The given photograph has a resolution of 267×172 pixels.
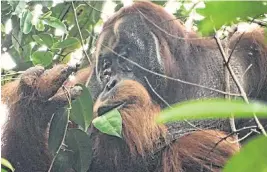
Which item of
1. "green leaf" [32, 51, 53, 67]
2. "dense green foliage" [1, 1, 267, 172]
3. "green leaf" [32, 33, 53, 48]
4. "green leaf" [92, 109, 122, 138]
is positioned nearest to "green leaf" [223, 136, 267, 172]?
"dense green foliage" [1, 1, 267, 172]

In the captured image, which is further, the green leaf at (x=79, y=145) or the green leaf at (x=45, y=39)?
the green leaf at (x=45, y=39)

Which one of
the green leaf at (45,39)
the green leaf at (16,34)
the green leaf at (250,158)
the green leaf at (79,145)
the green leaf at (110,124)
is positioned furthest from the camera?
the green leaf at (16,34)

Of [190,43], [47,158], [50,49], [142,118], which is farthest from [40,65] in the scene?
[190,43]

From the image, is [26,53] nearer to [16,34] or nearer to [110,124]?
[16,34]

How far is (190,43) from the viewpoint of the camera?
7.14ft

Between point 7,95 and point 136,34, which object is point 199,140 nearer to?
point 136,34

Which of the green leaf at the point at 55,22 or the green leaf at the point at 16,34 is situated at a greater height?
the green leaf at the point at 55,22

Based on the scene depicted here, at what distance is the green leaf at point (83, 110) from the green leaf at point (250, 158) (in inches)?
56.1

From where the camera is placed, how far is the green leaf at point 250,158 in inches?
8.3

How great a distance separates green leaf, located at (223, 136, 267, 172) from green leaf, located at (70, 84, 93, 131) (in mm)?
1425

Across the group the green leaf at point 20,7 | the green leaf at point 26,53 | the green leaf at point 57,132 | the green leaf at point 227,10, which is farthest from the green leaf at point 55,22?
the green leaf at point 227,10

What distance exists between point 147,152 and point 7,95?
663mm

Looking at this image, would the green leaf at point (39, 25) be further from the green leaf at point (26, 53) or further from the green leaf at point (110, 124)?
the green leaf at point (110, 124)

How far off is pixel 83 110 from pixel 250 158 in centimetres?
146
